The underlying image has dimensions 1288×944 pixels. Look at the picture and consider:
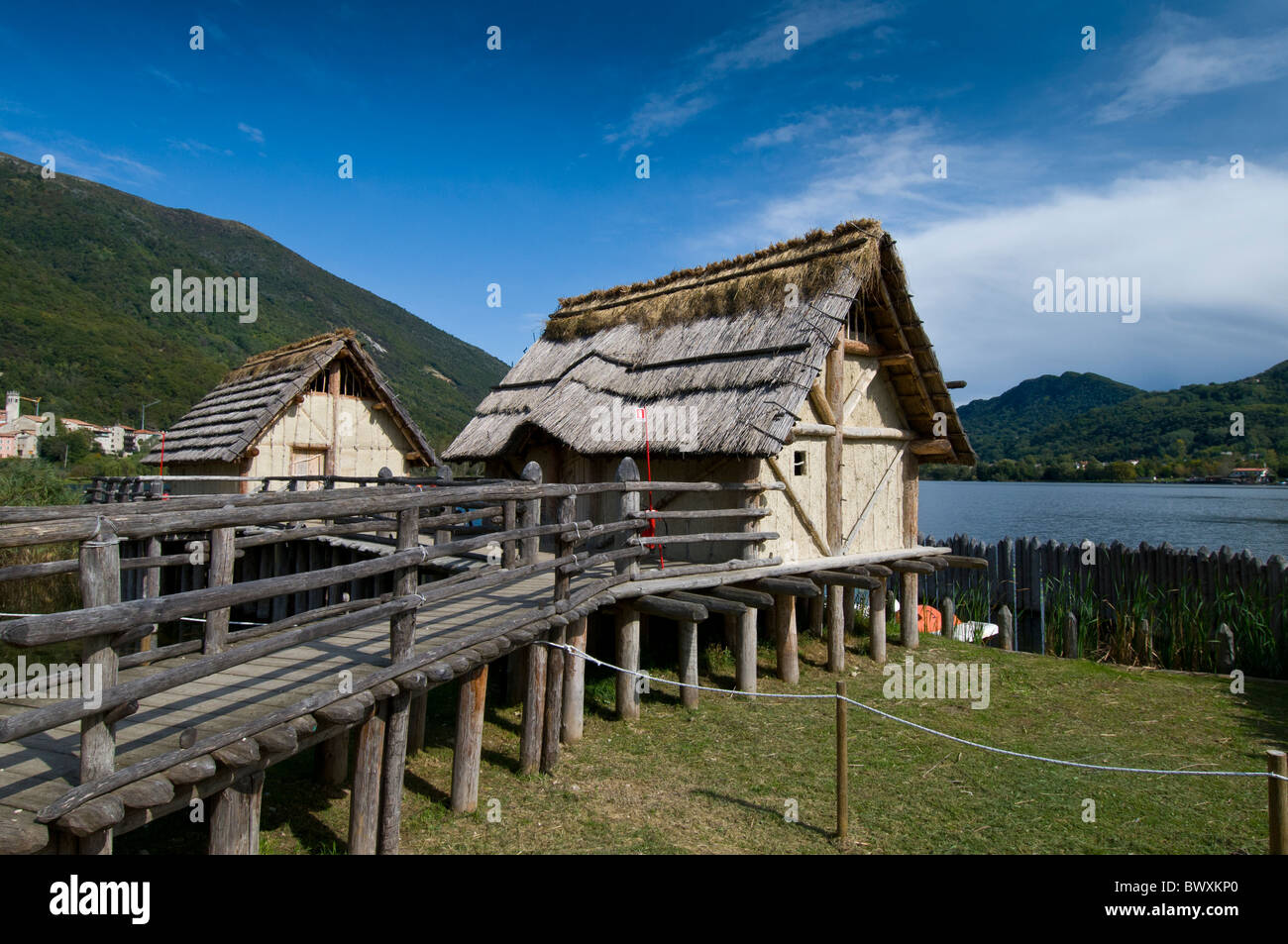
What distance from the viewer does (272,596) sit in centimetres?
596

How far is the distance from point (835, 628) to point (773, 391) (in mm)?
4086

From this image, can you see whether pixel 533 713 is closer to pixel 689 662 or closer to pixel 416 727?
pixel 416 727

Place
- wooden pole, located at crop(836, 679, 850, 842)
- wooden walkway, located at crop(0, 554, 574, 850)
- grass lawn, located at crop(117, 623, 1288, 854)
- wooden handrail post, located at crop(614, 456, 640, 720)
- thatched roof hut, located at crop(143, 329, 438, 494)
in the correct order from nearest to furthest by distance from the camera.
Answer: wooden walkway, located at crop(0, 554, 574, 850) → wooden pole, located at crop(836, 679, 850, 842) → grass lawn, located at crop(117, 623, 1288, 854) → wooden handrail post, located at crop(614, 456, 640, 720) → thatched roof hut, located at crop(143, 329, 438, 494)

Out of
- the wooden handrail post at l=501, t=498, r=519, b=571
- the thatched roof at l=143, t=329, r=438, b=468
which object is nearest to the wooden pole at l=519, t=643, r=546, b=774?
the wooden handrail post at l=501, t=498, r=519, b=571

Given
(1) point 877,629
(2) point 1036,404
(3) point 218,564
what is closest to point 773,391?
A: (1) point 877,629

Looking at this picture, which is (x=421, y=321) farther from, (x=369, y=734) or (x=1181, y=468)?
(x=369, y=734)

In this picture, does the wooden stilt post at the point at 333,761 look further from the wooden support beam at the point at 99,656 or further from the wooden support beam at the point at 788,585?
the wooden support beam at the point at 788,585

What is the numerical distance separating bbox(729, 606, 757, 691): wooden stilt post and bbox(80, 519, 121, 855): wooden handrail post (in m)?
7.99

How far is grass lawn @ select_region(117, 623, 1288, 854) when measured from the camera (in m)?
6.54

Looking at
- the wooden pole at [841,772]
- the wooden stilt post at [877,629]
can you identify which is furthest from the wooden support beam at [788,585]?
the wooden pole at [841,772]

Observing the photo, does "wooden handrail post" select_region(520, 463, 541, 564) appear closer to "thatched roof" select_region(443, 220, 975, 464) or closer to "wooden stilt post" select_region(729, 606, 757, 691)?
"thatched roof" select_region(443, 220, 975, 464)

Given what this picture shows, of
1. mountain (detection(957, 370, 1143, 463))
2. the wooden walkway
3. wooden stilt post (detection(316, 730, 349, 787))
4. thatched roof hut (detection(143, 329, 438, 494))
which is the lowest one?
wooden stilt post (detection(316, 730, 349, 787))
